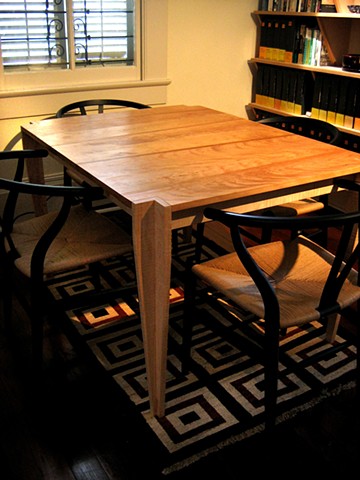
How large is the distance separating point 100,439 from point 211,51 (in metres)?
2.73

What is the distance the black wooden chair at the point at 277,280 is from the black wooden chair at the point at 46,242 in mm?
354

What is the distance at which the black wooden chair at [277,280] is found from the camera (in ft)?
4.71

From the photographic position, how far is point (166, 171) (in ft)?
5.90

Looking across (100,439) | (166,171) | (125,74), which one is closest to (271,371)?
(100,439)

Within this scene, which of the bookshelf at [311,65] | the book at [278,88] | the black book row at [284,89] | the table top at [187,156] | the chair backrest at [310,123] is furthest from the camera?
the book at [278,88]

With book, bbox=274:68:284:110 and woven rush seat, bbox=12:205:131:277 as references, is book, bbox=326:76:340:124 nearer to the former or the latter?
book, bbox=274:68:284:110

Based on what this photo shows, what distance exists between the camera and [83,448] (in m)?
1.65

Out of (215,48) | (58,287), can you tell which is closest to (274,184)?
(58,287)

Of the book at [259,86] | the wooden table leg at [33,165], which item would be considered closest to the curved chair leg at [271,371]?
the wooden table leg at [33,165]

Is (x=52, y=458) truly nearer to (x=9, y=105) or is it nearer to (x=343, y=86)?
(x=9, y=105)

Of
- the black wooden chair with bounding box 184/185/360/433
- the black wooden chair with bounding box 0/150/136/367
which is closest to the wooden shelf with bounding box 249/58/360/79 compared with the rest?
the black wooden chair with bounding box 184/185/360/433

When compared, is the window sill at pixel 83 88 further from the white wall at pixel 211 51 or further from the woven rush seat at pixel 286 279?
the woven rush seat at pixel 286 279

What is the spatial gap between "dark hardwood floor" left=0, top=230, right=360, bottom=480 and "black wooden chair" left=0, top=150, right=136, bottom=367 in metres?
0.15

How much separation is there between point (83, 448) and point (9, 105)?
2.02 metres
